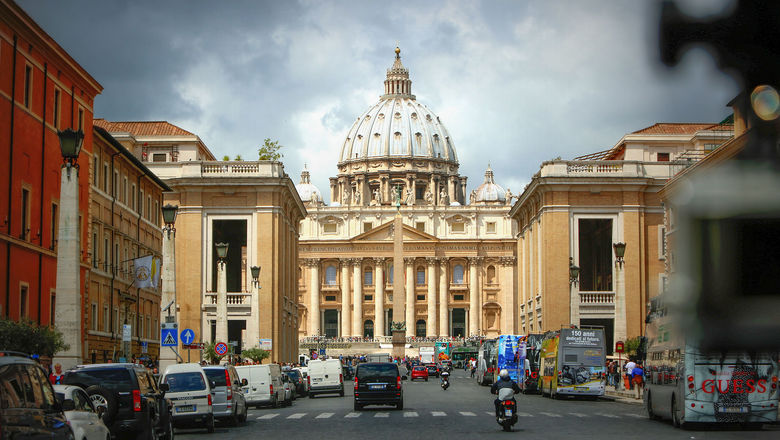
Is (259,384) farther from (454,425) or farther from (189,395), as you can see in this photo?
(189,395)

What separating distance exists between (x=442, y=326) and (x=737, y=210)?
6342 inches

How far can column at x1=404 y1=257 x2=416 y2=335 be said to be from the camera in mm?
162875

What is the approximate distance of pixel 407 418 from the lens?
101 feet

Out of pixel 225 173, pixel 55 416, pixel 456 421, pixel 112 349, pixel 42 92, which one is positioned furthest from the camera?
pixel 225 173

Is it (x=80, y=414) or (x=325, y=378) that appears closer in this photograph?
(x=80, y=414)

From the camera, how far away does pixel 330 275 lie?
165 metres

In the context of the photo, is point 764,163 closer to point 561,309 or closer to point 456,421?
point 456,421

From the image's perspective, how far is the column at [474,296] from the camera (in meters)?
162

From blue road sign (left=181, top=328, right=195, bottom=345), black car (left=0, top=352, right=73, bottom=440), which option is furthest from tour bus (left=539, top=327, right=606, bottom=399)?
black car (left=0, top=352, right=73, bottom=440)

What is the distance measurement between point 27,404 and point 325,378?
1705 inches

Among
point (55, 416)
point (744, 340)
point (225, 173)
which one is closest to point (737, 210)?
point (744, 340)

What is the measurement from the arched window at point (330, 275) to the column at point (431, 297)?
1444 centimetres

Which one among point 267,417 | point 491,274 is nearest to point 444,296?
point 491,274

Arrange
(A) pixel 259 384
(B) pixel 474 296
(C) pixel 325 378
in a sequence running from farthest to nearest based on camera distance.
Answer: (B) pixel 474 296 → (C) pixel 325 378 → (A) pixel 259 384
